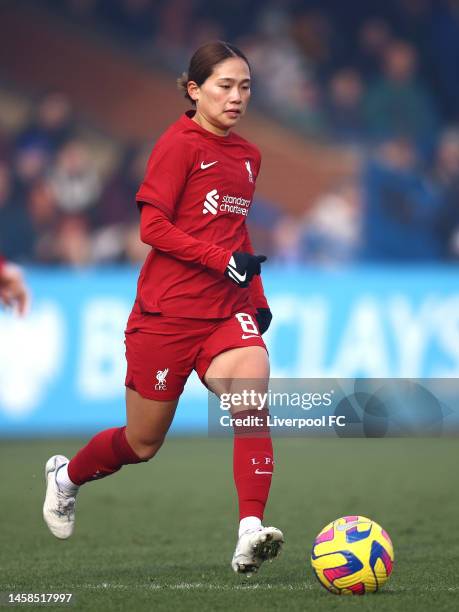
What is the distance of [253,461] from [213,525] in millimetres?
2108

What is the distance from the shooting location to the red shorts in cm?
497

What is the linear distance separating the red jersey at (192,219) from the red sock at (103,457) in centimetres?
56

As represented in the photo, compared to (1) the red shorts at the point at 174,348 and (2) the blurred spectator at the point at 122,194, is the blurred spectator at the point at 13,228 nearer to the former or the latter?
(2) the blurred spectator at the point at 122,194

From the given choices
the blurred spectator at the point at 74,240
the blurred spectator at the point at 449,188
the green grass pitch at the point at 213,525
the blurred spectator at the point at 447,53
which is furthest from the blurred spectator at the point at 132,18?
the green grass pitch at the point at 213,525

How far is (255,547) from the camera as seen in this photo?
14.9 feet

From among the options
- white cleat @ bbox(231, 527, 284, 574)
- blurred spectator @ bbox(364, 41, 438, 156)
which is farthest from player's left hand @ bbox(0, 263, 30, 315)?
blurred spectator @ bbox(364, 41, 438, 156)

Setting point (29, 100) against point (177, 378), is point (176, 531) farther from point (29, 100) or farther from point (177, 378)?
point (29, 100)

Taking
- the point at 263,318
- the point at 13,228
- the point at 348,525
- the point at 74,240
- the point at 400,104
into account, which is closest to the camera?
the point at 348,525

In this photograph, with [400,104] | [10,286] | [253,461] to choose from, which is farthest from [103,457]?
[400,104]

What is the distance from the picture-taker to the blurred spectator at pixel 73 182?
1417cm

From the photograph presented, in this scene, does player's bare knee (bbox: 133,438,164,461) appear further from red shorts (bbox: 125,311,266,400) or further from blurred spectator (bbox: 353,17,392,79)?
blurred spectator (bbox: 353,17,392,79)

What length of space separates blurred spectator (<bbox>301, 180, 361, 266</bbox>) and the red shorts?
29.9ft

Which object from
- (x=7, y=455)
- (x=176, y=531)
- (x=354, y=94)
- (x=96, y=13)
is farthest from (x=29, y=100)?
(x=176, y=531)

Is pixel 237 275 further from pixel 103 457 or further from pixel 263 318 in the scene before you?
pixel 103 457
